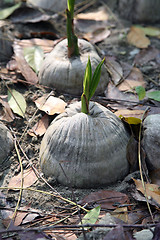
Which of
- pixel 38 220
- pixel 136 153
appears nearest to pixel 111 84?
pixel 136 153

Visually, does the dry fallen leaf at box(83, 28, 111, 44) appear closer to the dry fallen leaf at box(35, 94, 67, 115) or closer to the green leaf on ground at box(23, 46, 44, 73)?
the green leaf on ground at box(23, 46, 44, 73)

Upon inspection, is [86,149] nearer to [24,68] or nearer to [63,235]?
[63,235]

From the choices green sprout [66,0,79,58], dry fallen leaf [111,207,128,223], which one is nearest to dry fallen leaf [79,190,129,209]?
dry fallen leaf [111,207,128,223]

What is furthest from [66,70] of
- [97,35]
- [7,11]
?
[7,11]

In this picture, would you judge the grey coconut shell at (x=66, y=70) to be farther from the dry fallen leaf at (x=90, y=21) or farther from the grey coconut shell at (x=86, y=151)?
the dry fallen leaf at (x=90, y=21)

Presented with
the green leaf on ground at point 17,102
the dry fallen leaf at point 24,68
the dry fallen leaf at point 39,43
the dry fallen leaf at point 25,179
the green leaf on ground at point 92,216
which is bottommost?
the green leaf on ground at point 92,216

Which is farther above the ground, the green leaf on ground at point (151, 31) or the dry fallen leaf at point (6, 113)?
the green leaf on ground at point (151, 31)

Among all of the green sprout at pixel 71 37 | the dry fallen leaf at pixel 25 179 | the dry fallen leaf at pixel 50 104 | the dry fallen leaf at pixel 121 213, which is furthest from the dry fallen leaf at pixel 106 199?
the green sprout at pixel 71 37

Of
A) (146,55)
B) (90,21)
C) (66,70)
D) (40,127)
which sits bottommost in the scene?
(40,127)
